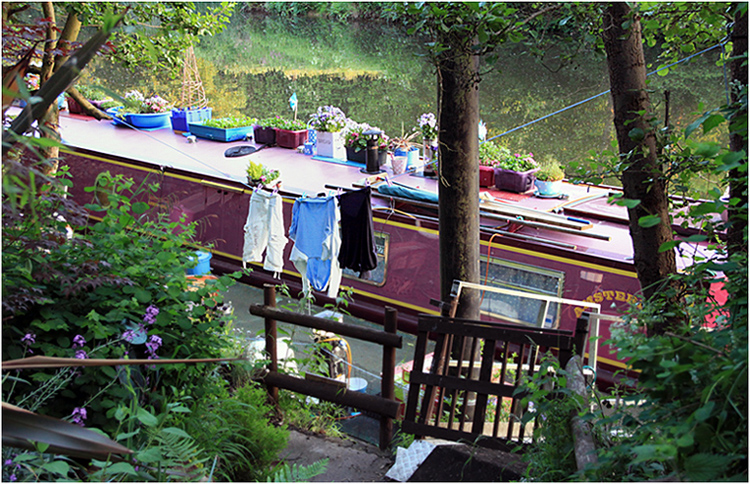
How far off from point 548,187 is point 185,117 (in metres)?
6.75

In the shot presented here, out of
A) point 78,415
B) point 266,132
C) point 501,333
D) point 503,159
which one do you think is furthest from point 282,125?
point 78,415

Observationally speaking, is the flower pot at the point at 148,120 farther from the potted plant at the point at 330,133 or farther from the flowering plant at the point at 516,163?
the flowering plant at the point at 516,163

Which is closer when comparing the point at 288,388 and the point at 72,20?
the point at 288,388

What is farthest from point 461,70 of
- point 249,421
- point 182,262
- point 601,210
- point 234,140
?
point 234,140

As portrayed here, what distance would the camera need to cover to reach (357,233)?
7289 mm

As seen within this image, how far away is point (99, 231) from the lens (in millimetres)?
3102

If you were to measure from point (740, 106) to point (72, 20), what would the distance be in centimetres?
736

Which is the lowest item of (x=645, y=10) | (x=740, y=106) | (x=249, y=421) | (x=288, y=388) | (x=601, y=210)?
(x=288, y=388)

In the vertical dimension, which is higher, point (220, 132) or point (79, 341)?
point (220, 132)

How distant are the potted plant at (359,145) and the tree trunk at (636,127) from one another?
574 cm

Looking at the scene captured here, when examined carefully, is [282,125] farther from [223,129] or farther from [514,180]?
[514,180]

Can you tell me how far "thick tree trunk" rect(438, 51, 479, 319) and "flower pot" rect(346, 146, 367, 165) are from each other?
4.22m

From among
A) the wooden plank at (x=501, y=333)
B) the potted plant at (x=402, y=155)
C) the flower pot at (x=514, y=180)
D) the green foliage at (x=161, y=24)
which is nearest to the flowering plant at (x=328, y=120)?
the potted plant at (x=402, y=155)

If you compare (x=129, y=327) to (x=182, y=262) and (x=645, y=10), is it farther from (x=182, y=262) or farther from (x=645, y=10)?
(x=645, y=10)
